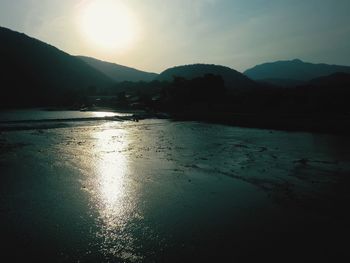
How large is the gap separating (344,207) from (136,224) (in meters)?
10.5

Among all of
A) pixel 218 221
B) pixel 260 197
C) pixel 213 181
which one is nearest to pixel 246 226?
pixel 218 221

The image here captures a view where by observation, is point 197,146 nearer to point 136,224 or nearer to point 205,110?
point 136,224

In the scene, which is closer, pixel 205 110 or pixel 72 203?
pixel 72 203

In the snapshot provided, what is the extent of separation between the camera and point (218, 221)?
45.5 ft

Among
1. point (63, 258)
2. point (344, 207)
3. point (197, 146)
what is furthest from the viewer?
point (197, 146)

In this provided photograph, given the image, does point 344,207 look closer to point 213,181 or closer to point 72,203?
point 213,181

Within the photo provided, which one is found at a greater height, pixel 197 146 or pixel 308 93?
pixel 308 93

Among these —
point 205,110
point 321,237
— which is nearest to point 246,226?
point 321,237

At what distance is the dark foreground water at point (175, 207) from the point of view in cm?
1113

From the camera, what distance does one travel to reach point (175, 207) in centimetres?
1559

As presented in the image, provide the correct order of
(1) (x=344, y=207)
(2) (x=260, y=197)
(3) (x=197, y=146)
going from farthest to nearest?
(3) (x=197, y=146)
(2) (x=260, y=197)
(1) (x=344, y=207)

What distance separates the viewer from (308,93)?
82.2 metres

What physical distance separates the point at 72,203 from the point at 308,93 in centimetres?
7915

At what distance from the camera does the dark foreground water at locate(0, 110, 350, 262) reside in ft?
36.5
